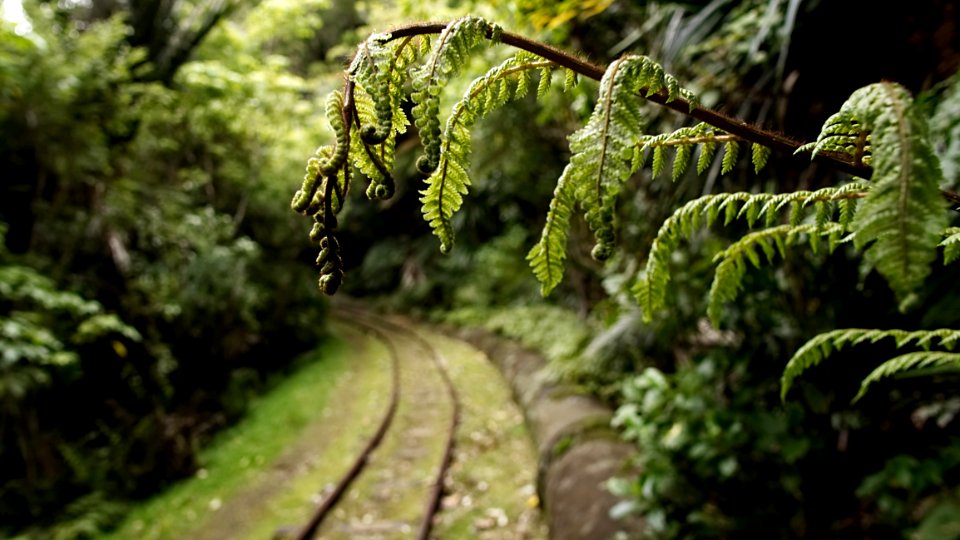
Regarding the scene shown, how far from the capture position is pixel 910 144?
0.51m

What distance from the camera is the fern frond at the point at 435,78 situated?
0.70 meters

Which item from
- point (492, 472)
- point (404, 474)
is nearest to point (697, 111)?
point (492, 472)

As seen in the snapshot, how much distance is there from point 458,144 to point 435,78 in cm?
11

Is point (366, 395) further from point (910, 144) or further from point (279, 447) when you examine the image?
point (910, 144)

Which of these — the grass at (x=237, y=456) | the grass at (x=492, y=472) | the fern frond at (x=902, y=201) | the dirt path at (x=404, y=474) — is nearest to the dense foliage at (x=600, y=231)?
the fern frond at (x=902, y=201)

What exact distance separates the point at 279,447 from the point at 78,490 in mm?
2442

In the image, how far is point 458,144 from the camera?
78cm

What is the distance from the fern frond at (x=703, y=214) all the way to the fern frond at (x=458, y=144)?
1.23 feet

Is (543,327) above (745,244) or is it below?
below

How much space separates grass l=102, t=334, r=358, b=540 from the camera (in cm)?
629

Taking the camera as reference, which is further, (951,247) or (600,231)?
(951,247)

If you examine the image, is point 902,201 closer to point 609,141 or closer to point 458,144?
point 609,141

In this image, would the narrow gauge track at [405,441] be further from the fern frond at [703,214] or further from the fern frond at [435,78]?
the fern frond at [435,78]

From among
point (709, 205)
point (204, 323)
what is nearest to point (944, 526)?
point (709, 205)
